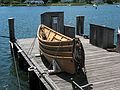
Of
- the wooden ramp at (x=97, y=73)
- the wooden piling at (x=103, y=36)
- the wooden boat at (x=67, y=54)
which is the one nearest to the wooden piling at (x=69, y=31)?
the wooden piling at (x=103, y=36)

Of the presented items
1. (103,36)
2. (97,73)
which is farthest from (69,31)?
(97,73)

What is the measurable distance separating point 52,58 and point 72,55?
154 cm

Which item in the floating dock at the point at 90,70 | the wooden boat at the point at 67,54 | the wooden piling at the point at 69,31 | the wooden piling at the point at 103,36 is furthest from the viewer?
the wooden piling at the point at 69,31

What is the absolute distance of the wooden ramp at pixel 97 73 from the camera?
11961 millimetres

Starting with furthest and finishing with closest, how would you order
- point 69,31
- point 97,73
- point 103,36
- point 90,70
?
point 69,31
point 103,36
point 90,70
point 97,73

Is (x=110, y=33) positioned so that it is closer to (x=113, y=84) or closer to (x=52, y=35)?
(x=52, y=35)

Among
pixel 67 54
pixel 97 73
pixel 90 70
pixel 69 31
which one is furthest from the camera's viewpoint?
pixel 69 31

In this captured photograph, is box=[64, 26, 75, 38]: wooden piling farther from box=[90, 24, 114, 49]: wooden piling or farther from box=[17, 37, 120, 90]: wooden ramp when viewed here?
box=[17, 37, 120, 90]: wooden ramp

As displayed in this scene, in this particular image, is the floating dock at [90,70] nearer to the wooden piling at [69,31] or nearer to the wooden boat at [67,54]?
the wooden boat at [67,54]

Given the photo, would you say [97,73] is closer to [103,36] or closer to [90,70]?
[90,70]

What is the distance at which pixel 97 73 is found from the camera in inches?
521

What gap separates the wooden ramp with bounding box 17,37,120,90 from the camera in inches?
471

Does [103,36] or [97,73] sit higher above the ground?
[103,36]

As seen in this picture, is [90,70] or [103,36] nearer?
[90,70]
